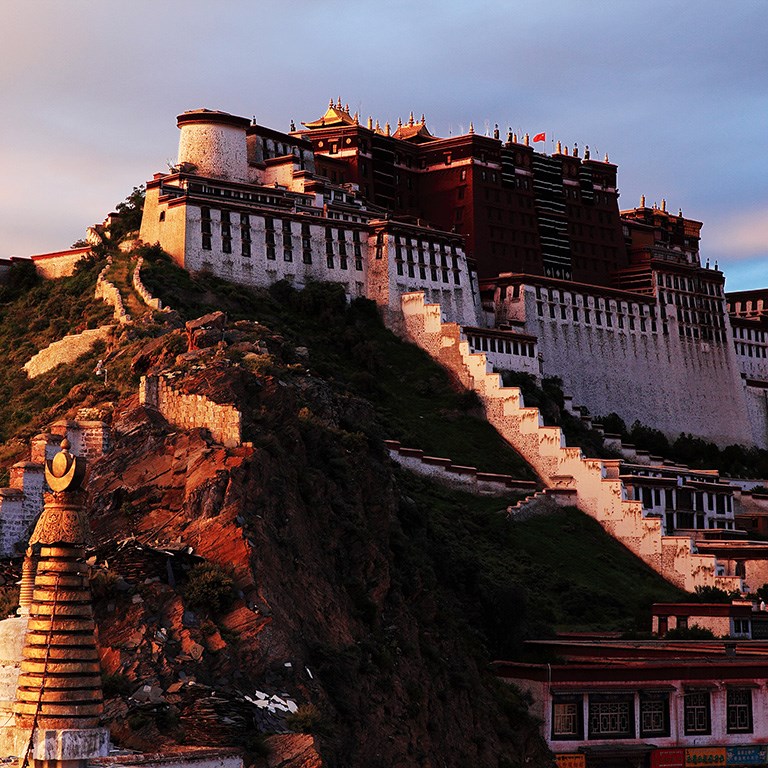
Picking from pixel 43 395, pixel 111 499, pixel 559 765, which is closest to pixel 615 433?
pixel 43 395

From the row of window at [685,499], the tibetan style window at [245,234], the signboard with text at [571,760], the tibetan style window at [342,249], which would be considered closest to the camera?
the signboard with text at [571,760]

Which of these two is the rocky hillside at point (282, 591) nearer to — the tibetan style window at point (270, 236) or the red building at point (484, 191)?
the tibetan style window at point (270, 236)

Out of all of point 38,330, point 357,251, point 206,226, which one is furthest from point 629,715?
point 357,251

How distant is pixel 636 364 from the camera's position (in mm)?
93312

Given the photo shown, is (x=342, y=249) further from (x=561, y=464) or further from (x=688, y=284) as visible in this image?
(x=688, y=284)

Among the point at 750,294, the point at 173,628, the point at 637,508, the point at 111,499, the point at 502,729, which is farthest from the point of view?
the point at 750,294

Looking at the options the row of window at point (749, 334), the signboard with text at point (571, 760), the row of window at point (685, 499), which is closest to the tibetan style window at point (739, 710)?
the signboard with text at point (571, 760)

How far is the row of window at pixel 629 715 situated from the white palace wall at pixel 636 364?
147 feet

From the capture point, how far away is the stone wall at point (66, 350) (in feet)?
219

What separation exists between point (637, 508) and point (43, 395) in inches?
888

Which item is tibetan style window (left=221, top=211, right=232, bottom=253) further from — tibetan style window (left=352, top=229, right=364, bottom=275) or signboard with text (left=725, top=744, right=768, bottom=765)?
signboard with text (left=725, top=744, right=768, bottom=765)

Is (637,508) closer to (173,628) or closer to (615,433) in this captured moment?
(615,433)

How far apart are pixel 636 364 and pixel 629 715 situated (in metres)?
52.1

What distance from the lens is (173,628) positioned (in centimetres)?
3095
